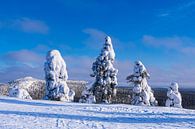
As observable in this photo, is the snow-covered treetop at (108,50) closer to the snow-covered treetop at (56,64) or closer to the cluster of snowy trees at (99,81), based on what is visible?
the cluster of snowy trees at (99,81)

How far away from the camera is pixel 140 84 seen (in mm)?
52562

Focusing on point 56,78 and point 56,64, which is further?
point 56,64

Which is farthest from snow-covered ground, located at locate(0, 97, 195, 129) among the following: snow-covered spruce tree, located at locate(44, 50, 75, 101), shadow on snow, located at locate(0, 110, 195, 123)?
snow-covered spruce tree, located at locate(44, 50, 75, 101)

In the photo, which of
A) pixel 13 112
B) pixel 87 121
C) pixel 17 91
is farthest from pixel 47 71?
pixel 87 121

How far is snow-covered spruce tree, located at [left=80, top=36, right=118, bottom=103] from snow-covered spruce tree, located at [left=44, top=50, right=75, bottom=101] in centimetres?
427

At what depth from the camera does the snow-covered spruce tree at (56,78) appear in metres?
47.6

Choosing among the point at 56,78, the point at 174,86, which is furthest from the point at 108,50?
the point at 174,86

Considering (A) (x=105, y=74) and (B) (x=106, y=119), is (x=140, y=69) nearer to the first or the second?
(A) (x=105, y=74)

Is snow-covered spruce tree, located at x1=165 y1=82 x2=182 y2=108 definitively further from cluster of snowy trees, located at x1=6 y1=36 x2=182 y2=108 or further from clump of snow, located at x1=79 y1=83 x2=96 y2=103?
clump of snow, located at x1=79 y1=83 x2=96 y2=103

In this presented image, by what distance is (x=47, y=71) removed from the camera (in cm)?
4834

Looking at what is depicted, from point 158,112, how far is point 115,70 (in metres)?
23.5

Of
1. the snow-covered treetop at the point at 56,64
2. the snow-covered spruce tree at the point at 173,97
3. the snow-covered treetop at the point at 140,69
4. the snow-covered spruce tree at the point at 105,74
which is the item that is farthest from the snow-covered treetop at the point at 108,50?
the snow-covered spruce tree at the point at 173,97

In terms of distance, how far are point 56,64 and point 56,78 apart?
1.81 m

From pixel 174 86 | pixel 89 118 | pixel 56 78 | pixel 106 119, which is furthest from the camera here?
pixel 174 86
